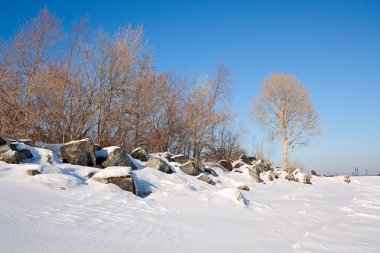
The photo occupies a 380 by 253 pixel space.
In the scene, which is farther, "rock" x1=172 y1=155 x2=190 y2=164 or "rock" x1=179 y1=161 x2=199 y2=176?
"rock" x1=172 y1=155 x2=190 y2=164

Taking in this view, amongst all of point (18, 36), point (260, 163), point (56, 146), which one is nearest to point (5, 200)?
point (56, 146)

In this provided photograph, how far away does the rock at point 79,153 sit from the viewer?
645 centimetres

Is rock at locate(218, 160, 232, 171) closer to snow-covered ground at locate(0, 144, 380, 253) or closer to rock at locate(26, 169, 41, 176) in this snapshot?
snow-covered ground at locate(0, 144, 380, 253)

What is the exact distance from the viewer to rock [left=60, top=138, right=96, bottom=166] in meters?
6.45

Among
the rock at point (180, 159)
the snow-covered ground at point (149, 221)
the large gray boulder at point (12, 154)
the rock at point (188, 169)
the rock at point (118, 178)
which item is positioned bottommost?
the snow-covered ground at point (149, 221)

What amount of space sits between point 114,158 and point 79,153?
84 centimetres

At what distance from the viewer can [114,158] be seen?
7059 millimetres

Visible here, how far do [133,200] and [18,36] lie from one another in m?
7.94

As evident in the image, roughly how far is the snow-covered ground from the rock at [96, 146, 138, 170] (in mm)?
899

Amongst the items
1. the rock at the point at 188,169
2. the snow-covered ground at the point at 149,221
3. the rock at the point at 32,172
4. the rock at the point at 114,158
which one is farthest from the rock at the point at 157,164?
the rock at the point at 32,172

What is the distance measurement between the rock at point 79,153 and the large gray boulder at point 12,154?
34.7 inches

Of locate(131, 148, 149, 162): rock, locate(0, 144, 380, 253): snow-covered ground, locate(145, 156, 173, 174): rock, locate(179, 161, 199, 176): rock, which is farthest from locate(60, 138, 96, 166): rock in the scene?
locate(179, 161, 199, 176): rock

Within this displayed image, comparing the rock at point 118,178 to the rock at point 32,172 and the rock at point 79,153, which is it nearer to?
the rock at point 32,172

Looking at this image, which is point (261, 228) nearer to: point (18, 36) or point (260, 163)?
point (18, 36)
